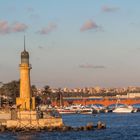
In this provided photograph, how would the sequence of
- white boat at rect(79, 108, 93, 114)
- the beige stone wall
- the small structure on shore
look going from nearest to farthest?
the small structure on shore < the beige stone wall < white boat at rect(79, 108, 93, 114)

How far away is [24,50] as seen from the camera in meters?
84.4

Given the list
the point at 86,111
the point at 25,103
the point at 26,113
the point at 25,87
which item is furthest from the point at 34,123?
the point at 86,111

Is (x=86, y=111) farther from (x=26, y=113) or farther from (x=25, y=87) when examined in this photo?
(x=26, y=113)

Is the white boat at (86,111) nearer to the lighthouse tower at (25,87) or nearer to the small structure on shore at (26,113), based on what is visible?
the small structure on shore at (26,113)

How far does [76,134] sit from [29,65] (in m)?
10.3

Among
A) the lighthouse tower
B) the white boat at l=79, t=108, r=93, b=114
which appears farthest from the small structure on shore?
the white boat at l=79, t=108, r=93, b=114

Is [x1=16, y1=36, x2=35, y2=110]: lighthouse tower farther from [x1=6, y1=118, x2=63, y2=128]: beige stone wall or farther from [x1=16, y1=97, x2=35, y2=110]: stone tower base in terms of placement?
[x1=6, y1=118, x2=63, y2=128]: beige stone wall

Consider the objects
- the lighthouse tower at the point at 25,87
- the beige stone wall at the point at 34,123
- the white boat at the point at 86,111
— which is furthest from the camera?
the white boat at the point at 86,111

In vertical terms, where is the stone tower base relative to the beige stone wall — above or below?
above

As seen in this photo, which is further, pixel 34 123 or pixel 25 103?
pixel 25 103

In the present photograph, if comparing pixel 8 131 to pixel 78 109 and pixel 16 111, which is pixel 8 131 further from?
pixel 78 109

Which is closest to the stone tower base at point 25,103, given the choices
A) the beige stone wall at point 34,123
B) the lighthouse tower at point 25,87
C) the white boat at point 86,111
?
the lighthouse tower at point 25,87

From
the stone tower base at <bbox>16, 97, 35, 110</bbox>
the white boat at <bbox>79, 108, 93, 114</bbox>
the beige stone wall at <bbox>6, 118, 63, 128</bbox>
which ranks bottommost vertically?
the beige stone wall at <bbox>6, 118, 63, 128</bbox>

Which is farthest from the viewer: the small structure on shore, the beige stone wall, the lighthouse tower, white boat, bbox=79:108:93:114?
white boat, bbox=79:108:93:114
